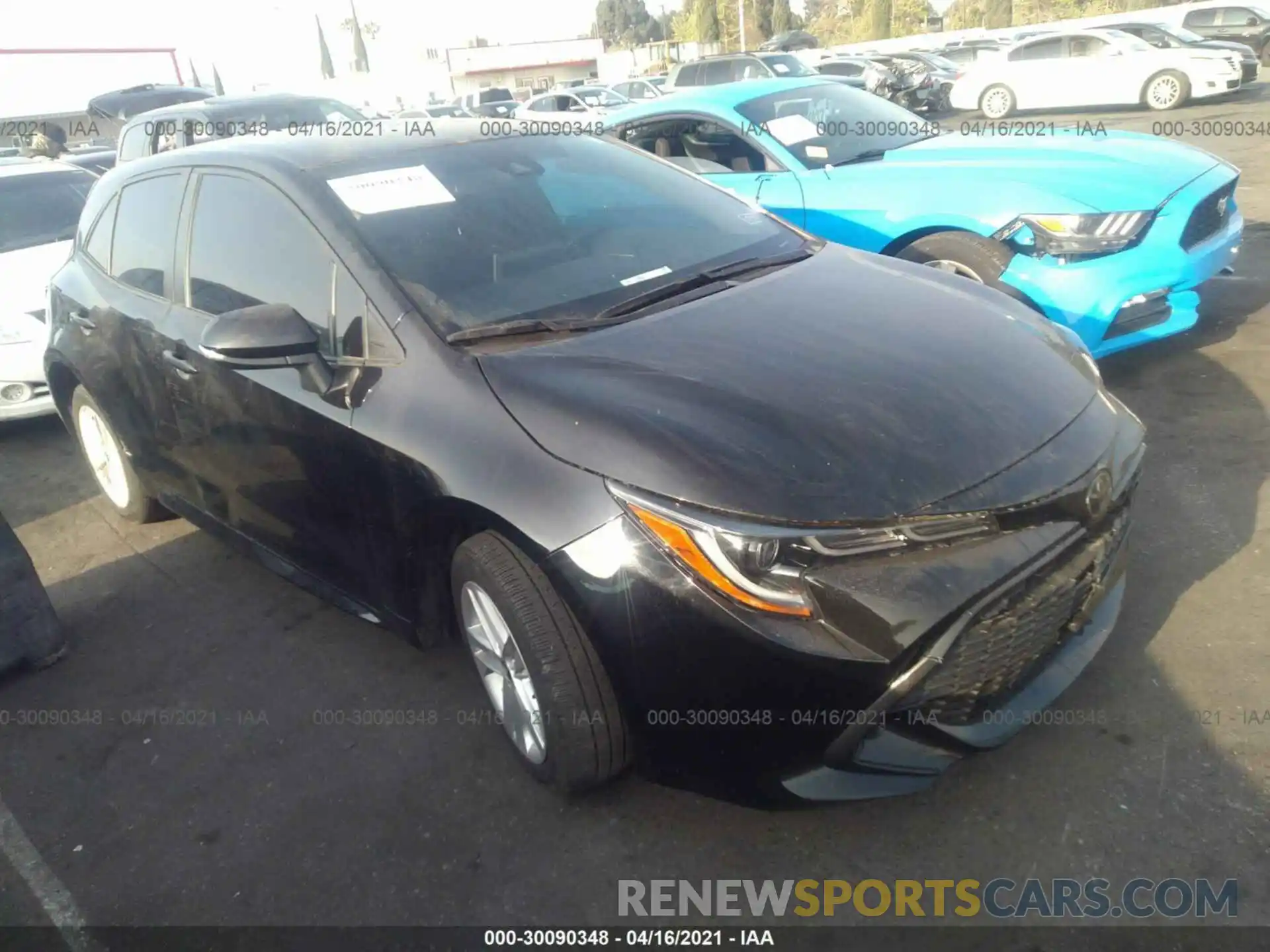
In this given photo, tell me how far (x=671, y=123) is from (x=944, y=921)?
4.93 m

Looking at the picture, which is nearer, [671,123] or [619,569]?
[619,569]

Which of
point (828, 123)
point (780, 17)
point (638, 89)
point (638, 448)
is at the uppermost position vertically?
point (780, 17)

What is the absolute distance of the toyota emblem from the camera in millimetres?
2258

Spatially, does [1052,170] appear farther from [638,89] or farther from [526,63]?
[526,63]

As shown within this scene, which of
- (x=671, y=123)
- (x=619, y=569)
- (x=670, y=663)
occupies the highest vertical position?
(x=671, y=123)

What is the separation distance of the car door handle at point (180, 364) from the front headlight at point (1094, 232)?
3621 mm

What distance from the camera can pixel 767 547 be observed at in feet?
6.51

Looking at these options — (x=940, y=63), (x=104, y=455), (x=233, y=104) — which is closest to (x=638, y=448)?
(x=104, y=455)

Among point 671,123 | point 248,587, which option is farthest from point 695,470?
point 671,123

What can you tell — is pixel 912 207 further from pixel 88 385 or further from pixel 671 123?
pixel 88 385

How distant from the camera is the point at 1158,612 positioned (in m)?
2.94

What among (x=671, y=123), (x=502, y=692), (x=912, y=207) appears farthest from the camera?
(x=671, y=123)

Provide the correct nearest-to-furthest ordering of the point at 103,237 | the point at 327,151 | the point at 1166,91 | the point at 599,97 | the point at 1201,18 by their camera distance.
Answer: the point at 327,151 → the point at 103,237 → the point at 1166,91 → the point at 599,97 → the point at 1201,18

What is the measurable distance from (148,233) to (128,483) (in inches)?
47.1
